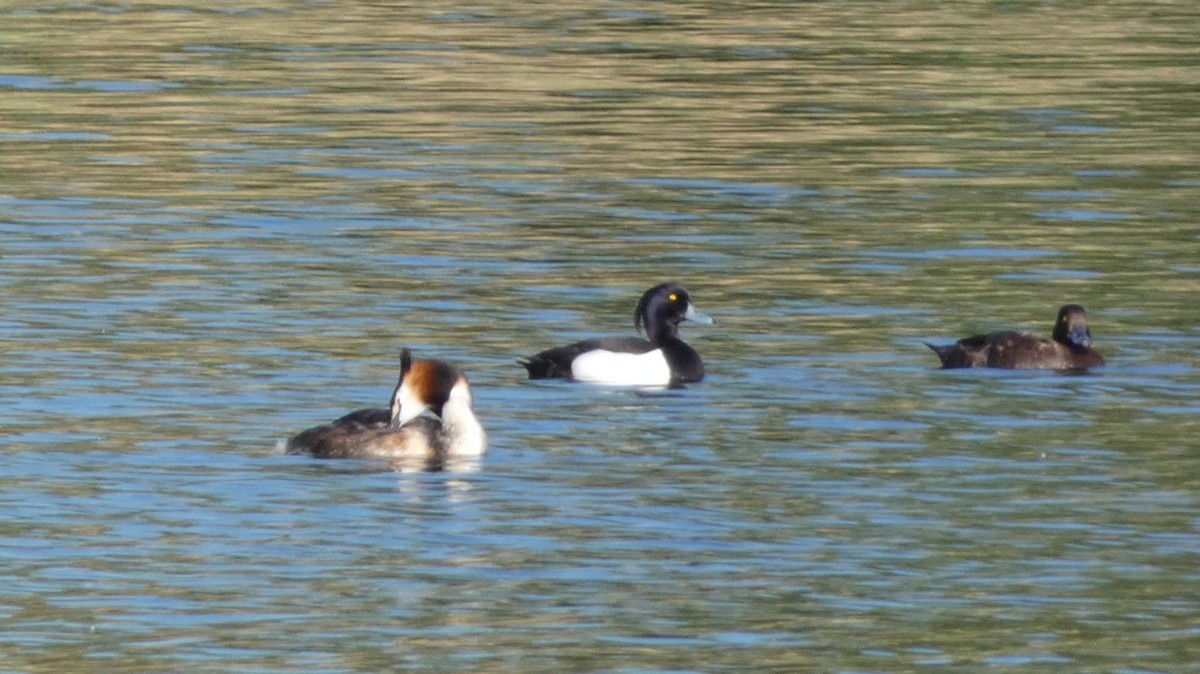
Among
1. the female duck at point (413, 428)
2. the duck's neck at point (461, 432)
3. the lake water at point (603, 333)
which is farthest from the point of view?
the duck's neck at point (461, 432)

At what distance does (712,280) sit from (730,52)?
1774 cm

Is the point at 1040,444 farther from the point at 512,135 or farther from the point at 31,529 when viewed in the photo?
the point at 512,135

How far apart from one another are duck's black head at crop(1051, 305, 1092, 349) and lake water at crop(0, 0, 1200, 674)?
23 centimetres

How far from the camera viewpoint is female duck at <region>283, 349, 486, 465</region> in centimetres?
1541

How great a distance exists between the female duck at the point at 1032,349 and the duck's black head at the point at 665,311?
5.61ft

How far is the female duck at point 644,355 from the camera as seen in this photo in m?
18.0

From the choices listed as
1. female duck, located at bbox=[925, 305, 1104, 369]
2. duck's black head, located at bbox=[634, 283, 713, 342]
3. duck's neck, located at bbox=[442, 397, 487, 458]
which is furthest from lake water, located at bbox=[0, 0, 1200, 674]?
duck's black head, located at bbox=[634, 283, 713, 342]

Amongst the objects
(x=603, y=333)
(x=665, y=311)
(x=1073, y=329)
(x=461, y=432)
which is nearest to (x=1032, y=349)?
(x=1073, y=329)

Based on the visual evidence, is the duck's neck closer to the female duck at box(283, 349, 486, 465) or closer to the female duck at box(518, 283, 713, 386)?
the female duck at box(283, 349, 486, 465)

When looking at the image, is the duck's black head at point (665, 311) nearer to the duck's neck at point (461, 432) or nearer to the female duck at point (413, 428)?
the female duck at point (413, 428)

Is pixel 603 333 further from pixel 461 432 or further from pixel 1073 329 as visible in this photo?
pixel 461 432

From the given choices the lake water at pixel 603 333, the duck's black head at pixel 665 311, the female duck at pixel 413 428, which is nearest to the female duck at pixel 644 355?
the duck's black head at pixel 665 311

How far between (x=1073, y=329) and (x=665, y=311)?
2.79 metres

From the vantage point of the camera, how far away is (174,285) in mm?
21250
